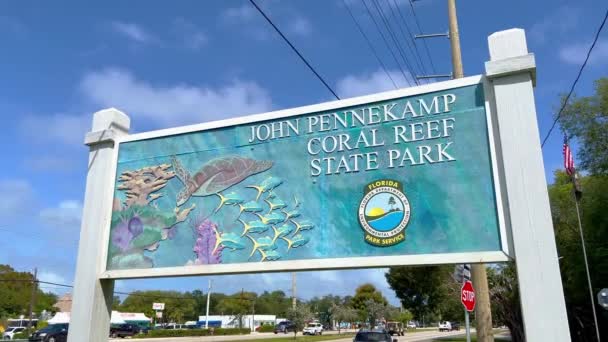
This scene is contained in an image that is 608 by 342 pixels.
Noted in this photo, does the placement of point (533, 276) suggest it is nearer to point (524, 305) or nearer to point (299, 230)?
point (524, 305)

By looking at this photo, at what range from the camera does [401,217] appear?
6.72 meters

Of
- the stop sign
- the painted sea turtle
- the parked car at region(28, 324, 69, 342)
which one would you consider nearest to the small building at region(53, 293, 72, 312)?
the parked car at region(28, 324, 69, 342)

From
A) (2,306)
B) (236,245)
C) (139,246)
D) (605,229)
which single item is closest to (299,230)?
(236,245)

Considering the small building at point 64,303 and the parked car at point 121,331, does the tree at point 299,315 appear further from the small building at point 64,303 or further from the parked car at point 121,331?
the small building at point 64,303

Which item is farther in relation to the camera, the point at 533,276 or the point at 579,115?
the point at 579,115

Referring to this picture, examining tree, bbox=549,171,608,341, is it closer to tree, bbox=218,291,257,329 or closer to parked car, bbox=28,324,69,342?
parked car, bbox=28,324,69,342

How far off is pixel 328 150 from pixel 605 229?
55.7ft

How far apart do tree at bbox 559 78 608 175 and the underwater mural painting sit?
17.7 metres

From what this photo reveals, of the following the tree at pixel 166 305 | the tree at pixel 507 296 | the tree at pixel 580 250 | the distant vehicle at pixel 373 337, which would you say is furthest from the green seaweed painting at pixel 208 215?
the tree at pixel 166 305

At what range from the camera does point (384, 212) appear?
686 centimetres

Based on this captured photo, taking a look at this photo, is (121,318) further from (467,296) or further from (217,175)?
(217,175)

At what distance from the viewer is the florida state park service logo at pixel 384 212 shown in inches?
264

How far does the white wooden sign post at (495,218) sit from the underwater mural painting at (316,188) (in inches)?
2.5

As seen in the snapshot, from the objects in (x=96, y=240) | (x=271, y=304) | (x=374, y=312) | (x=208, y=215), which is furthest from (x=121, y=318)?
(x=271, y=304)
